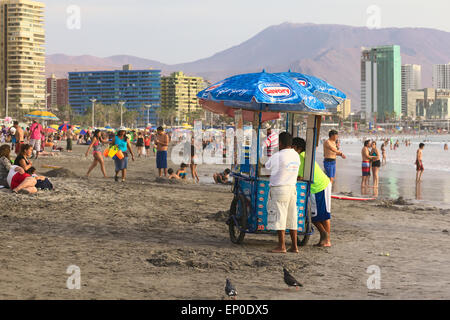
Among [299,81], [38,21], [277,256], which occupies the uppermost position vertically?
[38,21]

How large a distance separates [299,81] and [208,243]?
255 cm

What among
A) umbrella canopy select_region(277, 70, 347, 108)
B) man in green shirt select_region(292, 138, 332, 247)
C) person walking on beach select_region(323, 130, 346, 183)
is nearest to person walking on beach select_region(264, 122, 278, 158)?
man in green shirt select_region(292, 138, 332, 247)

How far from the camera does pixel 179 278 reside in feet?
18.6

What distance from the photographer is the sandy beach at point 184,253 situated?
5.26m

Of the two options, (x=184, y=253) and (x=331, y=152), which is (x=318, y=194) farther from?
(x=331, y=152)

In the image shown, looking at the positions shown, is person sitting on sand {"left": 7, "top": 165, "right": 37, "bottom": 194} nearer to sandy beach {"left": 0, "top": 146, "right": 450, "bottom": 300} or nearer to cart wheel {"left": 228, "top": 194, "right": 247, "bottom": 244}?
sandy beach {"left": 0, "top": 146, "right": 450, "bottom": 300}

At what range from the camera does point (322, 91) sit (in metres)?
7.54

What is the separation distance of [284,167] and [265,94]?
940 millimetres

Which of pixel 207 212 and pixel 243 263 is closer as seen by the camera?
pixel 243 263

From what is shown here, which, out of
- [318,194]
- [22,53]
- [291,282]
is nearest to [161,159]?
[318,194]

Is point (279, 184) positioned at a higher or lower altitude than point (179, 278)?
higher

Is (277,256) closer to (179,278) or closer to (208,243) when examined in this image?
(208,243)

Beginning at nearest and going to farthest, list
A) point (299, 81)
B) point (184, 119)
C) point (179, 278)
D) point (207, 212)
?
point (179, 278), point (299, 81), point (207, 212), point (184, 119)

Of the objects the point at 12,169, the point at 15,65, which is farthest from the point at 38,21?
the point at 12,169
